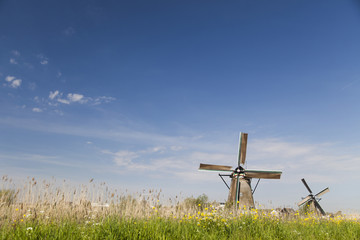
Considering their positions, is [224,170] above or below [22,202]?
above

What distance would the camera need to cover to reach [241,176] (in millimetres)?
21359

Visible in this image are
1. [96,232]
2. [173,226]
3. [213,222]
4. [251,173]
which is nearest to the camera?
[96,232]

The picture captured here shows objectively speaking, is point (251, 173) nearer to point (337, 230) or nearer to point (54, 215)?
point (337, 230)

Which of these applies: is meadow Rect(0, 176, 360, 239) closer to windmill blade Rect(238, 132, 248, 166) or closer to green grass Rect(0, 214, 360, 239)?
green grass Rect(0, 214, 360, 239)

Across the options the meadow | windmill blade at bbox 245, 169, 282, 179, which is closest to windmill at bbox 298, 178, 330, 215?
windmill blade at bbox 245, 169, 282, 179

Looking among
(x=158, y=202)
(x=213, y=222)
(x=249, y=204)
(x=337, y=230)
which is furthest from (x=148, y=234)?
(x=249, y=204)

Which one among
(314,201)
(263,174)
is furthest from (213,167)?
(314,201)

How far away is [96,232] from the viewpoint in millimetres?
6434

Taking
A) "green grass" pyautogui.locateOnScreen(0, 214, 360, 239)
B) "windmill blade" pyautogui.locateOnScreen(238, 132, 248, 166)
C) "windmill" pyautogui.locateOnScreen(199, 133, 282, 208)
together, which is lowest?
"green grass" pyautogui.locateOnScreen(0, 214, 360, 239)

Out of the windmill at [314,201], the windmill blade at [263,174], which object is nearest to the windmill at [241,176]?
the windmill blade at [263,174]

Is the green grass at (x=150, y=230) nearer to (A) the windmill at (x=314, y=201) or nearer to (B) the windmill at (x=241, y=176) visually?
(B) the windmill at (x=241, y=176)

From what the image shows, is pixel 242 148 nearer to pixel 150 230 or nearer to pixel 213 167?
pixel 213 167

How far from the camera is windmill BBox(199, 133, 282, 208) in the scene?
20.4 meters

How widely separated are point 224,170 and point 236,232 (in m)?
15.2
